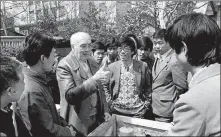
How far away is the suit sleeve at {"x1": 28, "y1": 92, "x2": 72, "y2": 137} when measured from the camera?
160cm

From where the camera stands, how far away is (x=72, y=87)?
88.0 inches

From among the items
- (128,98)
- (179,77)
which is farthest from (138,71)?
(179,77)

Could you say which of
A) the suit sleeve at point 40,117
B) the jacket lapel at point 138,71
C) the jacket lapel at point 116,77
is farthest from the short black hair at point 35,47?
the jacket lapel at point 138,71

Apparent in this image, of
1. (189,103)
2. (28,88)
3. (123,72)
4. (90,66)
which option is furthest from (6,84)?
(123,72)

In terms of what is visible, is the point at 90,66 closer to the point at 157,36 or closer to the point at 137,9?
the point at 157,36

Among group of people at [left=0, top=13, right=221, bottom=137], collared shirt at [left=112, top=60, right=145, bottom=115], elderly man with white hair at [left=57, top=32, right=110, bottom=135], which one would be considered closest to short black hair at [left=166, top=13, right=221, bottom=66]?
group of people at [left=0, top=13, right=221, bottom=137]

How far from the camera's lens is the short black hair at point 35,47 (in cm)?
173

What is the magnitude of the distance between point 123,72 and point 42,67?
143 centimetres

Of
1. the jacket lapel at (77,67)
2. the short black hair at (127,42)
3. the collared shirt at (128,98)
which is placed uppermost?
the short black hair at (127,42)

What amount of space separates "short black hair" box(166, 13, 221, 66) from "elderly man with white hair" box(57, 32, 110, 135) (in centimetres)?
95

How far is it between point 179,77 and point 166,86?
0.23m

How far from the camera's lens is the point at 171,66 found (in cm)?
278

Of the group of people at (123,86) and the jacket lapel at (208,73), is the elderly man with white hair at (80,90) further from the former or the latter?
the jacket lapel at (208,73)

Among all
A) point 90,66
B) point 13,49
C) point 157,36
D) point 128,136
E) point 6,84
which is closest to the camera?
point 6,84
